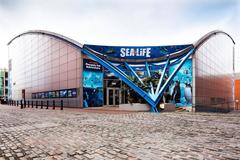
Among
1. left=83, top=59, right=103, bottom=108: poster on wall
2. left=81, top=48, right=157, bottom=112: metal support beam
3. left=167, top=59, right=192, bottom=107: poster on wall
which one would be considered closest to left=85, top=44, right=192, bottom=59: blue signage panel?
left=81, top=48, right=157, bottom=112: metal support beam

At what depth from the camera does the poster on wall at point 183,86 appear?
74.9 ft

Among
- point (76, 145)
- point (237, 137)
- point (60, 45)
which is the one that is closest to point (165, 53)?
point (60, 45)

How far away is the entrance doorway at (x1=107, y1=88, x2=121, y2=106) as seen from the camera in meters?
27.4

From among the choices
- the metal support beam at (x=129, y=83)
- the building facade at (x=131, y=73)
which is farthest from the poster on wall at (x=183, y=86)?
the metal support beam at (x=129, y=83)

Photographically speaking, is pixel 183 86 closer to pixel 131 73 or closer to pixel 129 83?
pixel 131 73

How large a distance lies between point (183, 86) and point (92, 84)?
37.0 ft

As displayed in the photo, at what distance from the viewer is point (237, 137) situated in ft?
21.3

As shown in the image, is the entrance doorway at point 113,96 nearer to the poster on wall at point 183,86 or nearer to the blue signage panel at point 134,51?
the blue signage panel at point 134,51

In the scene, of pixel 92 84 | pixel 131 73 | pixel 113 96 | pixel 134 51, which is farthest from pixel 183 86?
pixel 92 84

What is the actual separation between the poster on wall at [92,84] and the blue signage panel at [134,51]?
214 centimetres

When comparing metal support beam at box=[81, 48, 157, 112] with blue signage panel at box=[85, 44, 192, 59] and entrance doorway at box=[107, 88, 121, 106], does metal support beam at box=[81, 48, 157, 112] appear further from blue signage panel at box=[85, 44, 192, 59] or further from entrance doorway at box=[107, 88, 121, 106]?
entrance doorway at box=[107, 88, 121, 106]

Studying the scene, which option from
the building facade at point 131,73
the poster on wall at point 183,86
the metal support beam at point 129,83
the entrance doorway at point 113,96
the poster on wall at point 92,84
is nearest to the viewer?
the metal support beam at point 129,83

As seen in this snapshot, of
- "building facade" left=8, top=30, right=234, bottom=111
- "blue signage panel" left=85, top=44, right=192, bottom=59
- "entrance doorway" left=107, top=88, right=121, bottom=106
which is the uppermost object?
"blue signage panel" left=85, top=44, right=192, bottom=59

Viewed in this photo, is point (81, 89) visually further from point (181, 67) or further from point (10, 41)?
point (10, 41)
